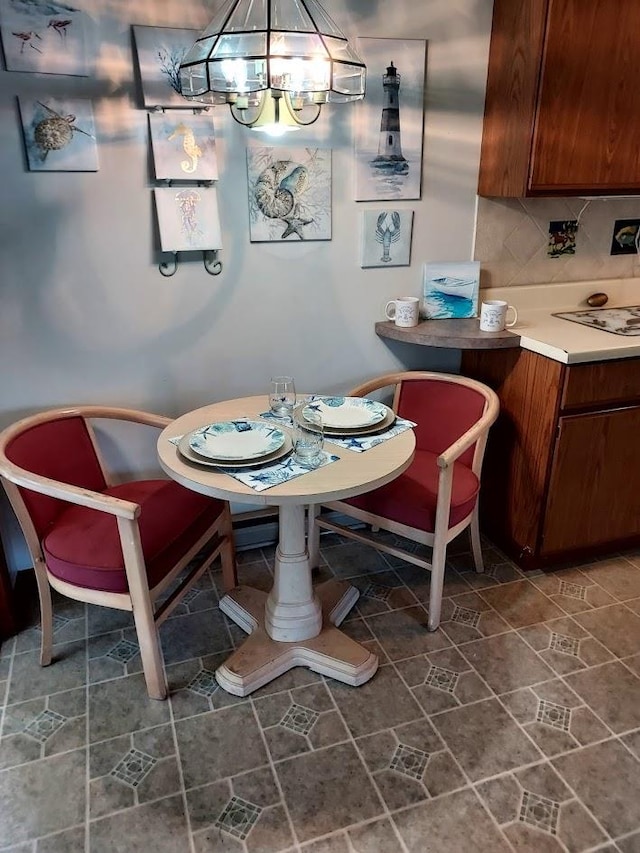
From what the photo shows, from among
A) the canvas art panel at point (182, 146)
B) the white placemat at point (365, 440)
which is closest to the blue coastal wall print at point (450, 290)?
the white placemat at point (365, 440)

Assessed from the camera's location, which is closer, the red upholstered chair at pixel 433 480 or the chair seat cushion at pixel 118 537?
the chair seat cushion at pixel 118 537

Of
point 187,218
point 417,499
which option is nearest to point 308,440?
point 417,499

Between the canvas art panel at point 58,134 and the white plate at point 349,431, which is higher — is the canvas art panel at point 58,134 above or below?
above

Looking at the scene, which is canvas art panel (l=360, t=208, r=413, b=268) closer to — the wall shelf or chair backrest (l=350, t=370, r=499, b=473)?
the wall shelf

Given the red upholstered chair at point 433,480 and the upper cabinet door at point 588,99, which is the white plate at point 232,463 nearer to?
the red upholstered chair at point 433,480

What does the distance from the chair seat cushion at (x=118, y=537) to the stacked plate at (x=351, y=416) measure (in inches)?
18.4

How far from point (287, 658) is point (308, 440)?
2.36 ft

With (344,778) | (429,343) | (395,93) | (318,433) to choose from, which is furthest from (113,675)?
(395,93)

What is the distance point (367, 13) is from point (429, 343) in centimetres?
112

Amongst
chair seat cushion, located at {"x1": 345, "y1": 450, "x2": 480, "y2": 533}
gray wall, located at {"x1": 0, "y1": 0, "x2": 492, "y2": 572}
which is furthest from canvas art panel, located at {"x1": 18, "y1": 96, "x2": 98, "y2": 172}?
chair seat cushion, located at {"x1": 345, "y1": 450, "x2": 480, "y2": 533}

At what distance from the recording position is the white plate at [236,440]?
1720mm

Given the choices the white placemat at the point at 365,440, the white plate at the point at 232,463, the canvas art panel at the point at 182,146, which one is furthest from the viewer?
the canvas art panel at the point at 182,146

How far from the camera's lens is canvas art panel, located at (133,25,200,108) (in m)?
1.96

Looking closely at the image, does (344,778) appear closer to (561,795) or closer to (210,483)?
(561,795)
